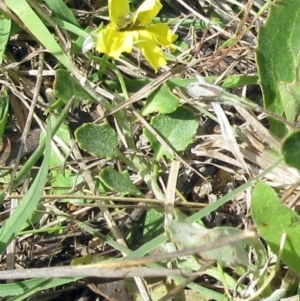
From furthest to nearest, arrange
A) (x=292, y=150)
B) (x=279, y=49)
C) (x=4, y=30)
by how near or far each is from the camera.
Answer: (x=4, y=30) → (x=279, y=49) → (x=292, y=150)

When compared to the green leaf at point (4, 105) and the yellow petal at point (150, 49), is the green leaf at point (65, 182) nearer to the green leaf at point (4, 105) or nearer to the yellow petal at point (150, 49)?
the green leaf at point (4, 105)

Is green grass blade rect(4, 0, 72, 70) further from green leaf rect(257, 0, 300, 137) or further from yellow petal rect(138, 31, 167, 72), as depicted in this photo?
green leaf rect(257, 0, 300, 137)

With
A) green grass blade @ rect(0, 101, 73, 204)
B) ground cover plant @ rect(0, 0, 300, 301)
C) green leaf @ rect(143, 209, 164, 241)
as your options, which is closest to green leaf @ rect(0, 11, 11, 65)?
ground cover plant @ rect(0, 0, 300, 301)

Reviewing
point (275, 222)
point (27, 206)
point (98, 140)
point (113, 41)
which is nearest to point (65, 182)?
point (98, 140)

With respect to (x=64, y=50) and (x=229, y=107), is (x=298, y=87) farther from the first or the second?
(x=64, y=50)

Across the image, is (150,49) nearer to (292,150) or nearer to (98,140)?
(98,140)

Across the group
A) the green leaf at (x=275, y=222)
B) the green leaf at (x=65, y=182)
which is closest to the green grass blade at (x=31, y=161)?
the green leaf at (x=65, y=182)
